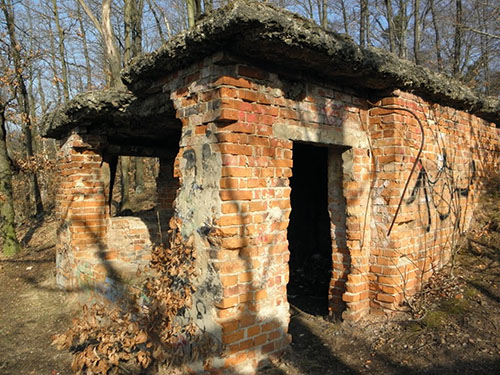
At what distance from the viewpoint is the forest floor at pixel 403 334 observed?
10.5 feet

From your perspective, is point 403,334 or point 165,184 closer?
point 403,334

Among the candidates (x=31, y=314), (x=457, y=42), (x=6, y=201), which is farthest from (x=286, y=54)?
(x=457, y=42)

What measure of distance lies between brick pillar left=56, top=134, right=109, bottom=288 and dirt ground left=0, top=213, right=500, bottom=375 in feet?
2.47

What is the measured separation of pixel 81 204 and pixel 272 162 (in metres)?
3.97

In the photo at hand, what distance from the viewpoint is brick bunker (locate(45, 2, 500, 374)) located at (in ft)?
9.50

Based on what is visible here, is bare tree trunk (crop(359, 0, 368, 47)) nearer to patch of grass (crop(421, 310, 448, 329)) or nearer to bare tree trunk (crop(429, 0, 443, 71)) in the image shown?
bare tree trunk (crop(429, 0, 443, 71))

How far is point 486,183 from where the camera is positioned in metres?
5.83

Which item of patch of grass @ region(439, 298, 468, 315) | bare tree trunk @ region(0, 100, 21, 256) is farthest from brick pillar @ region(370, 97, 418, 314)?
bare tree trunk @ region(0, 100, 21, 256)

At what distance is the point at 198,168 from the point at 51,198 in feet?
51.6

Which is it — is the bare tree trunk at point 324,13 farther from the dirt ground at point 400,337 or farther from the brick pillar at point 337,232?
the brick pillar at point 337,232

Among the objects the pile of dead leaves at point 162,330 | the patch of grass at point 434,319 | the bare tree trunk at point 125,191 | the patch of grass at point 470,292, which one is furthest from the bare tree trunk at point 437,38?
the pile of dead leaves at point 162,330

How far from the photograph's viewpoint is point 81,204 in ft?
19.2

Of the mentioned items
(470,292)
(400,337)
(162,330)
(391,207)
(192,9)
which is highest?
(192,9)

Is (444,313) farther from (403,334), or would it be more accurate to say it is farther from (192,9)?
(192,9)
